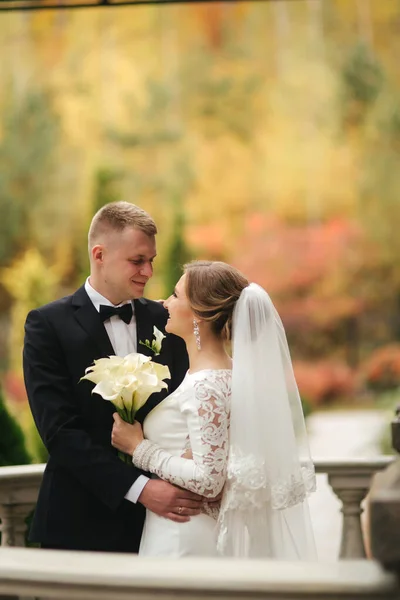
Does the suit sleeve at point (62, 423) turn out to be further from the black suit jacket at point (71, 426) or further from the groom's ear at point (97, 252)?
the groom's ear at point (97, 252)

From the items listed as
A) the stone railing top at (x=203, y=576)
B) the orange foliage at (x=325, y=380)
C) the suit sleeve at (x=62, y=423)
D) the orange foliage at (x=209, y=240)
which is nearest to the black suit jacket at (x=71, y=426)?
the suit sleeve at (x=62, y=423)

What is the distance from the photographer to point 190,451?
3.20 metres

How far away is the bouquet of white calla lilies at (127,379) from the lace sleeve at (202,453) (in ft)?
0.52

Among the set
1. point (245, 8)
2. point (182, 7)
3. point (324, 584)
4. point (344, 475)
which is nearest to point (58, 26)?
point (182, 7)

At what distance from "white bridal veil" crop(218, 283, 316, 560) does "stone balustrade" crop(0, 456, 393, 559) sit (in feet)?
2.67

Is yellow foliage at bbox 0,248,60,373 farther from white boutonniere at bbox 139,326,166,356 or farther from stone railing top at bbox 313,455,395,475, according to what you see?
white boutonniere at bbox 139,326,166,356

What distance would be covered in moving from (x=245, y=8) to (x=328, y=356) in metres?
9.33

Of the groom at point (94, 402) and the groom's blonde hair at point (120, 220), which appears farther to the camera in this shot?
the groom's blonde hair at point (120, 220)

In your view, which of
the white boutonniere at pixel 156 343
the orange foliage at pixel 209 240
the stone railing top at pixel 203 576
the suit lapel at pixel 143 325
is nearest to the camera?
the stone railing top at pixel 203 576

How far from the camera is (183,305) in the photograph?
3.33 m

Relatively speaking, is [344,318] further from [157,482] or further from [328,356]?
[157,482]

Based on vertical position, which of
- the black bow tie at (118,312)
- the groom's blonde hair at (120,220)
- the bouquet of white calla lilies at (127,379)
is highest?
the groom's blonde hair at (120,220)

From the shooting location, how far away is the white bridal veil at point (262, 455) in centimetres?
320

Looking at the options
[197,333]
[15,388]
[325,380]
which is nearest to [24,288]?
[15,388]
